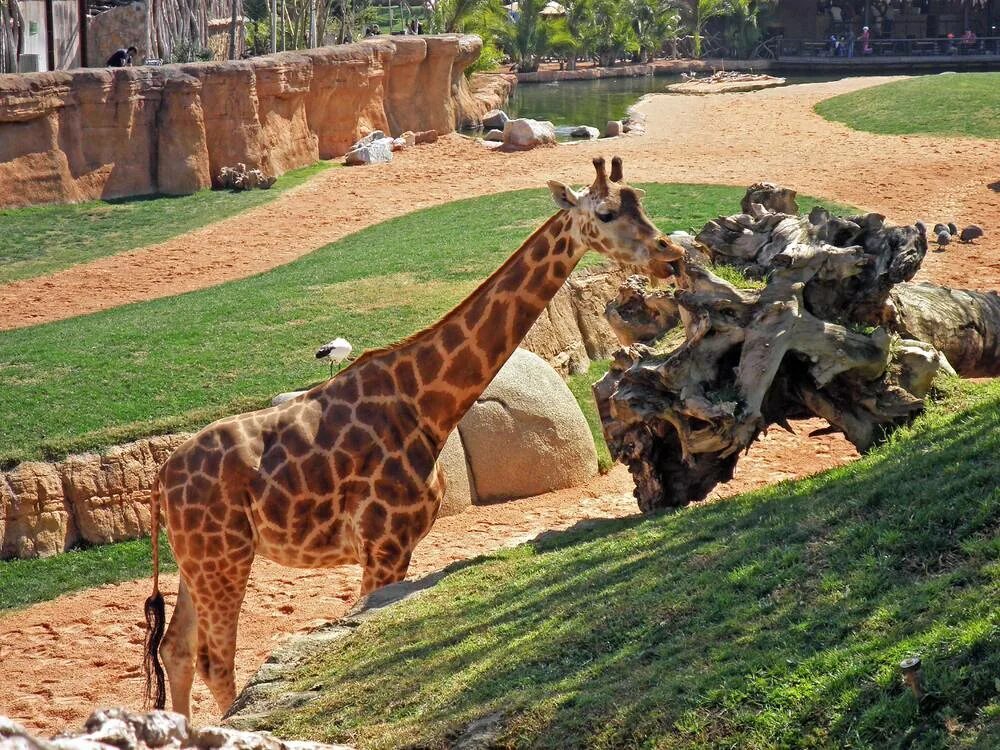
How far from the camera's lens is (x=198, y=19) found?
35.3m

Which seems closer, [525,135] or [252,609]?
[252,609]

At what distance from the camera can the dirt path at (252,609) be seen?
963 cm

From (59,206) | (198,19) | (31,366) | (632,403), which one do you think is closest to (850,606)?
(632,403)

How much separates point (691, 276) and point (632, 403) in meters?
0.94

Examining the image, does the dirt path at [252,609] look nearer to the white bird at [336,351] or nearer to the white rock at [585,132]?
the white bird at [336,351]

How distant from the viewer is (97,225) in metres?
23.7

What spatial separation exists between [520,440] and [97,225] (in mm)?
13497

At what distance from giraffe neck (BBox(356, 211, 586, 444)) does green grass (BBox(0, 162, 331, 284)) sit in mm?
13826

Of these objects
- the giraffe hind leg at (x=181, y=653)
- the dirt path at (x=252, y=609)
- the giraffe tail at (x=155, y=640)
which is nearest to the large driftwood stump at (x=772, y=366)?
the dirt path at (x=252, y=609)

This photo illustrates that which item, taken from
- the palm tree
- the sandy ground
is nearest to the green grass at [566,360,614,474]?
the sandy ground

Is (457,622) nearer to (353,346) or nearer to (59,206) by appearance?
(353,346)

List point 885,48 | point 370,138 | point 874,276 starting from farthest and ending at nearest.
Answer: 1. point 885,48
2. point 370,138
3. point 874,276

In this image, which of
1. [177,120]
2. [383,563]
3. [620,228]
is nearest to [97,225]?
[177,120]

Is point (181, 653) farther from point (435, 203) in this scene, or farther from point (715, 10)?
point (715, 10)
